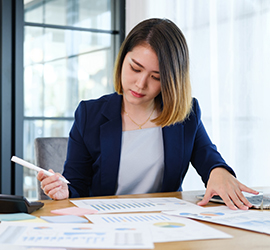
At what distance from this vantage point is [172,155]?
1524 millimetres

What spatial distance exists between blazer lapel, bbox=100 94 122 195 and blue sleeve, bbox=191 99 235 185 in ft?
1.02

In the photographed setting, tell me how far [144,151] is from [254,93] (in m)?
1.02

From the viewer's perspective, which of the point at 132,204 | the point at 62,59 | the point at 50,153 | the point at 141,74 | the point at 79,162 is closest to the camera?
the point at 132,204

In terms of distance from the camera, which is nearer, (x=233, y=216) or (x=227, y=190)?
(x=233, y=216)

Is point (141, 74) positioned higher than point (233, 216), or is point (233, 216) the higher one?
point (141, 74)

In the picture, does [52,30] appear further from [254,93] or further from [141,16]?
[254,93]

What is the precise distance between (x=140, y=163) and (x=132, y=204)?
38 cm

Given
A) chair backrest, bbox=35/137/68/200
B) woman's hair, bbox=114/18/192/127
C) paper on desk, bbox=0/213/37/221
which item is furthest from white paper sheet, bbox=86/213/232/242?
chair backrest, bbox=35/137/68/200

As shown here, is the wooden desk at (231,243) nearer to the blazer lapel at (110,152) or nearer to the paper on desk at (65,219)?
the paper on desk at (65,219)

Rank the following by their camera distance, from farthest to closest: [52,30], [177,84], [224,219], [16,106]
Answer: [52,30] → [16,106] → [177,84] → [224,219]

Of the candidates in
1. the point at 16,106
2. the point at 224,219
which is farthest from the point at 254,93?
the point at 16,106

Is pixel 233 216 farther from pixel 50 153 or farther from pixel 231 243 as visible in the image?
pixel 50 153

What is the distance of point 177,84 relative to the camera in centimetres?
146

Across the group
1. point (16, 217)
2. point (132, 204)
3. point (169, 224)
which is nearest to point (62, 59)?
point (132, 204)
